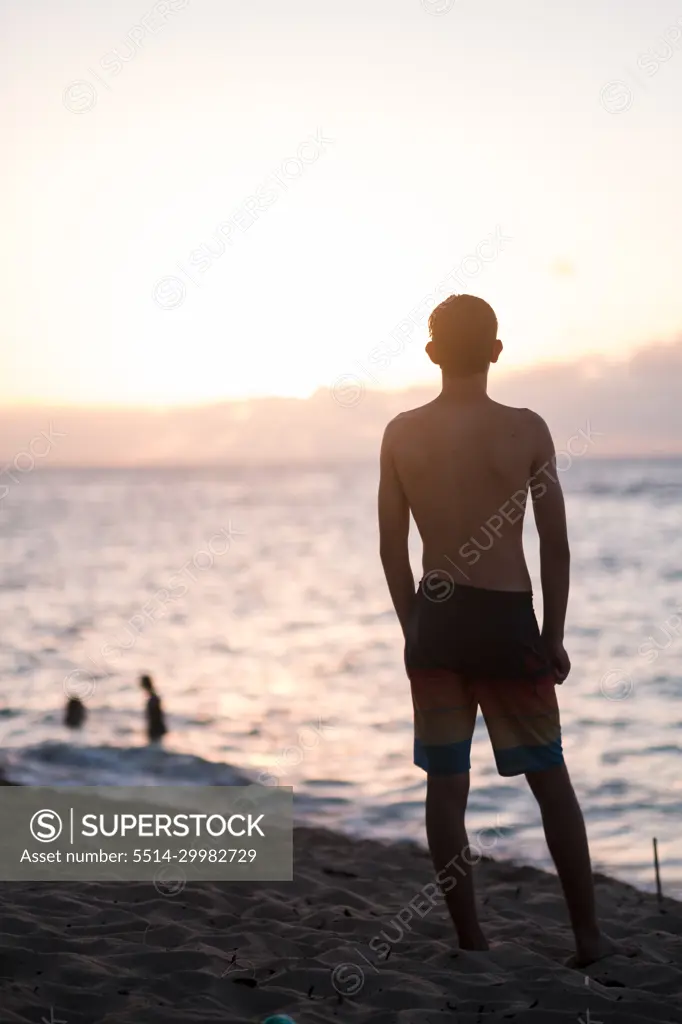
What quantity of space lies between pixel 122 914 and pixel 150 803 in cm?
379

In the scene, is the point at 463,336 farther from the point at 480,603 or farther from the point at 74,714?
the point at 74,714

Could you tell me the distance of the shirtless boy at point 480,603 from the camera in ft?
13.0

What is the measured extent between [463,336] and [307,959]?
8.31 ft

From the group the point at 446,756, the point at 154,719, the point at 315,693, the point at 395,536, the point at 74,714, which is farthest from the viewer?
the point at 315,693

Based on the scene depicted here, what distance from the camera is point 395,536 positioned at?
13.6ft

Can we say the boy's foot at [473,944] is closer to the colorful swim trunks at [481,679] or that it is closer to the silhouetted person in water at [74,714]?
the colorful swim trunks at [481,679]

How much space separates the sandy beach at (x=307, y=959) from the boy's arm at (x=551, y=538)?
1173 millimetres

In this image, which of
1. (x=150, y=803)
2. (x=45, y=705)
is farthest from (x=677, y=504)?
(x=150, y=803)

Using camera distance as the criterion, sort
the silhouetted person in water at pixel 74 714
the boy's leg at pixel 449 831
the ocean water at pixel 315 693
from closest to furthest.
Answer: the boy's leg at pixel 449 831 < the ocean water at pixel 315 693 < the silhouetted person in water at pixel 74 714

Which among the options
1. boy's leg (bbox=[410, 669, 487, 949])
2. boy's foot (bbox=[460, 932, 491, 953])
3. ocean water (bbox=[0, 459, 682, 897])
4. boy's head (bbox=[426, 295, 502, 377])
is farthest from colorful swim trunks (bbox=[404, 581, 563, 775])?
ocean water (bbox=[0, 459, 682, 897])

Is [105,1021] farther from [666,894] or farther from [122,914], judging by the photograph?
[666,894]

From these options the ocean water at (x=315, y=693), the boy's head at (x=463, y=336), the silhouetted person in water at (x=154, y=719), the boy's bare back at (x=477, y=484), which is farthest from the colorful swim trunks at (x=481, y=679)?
the silhouetted person in water at (x=154, y=719)

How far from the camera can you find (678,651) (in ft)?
53.9

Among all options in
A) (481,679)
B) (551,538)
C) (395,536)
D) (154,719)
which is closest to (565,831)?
(481,679)
